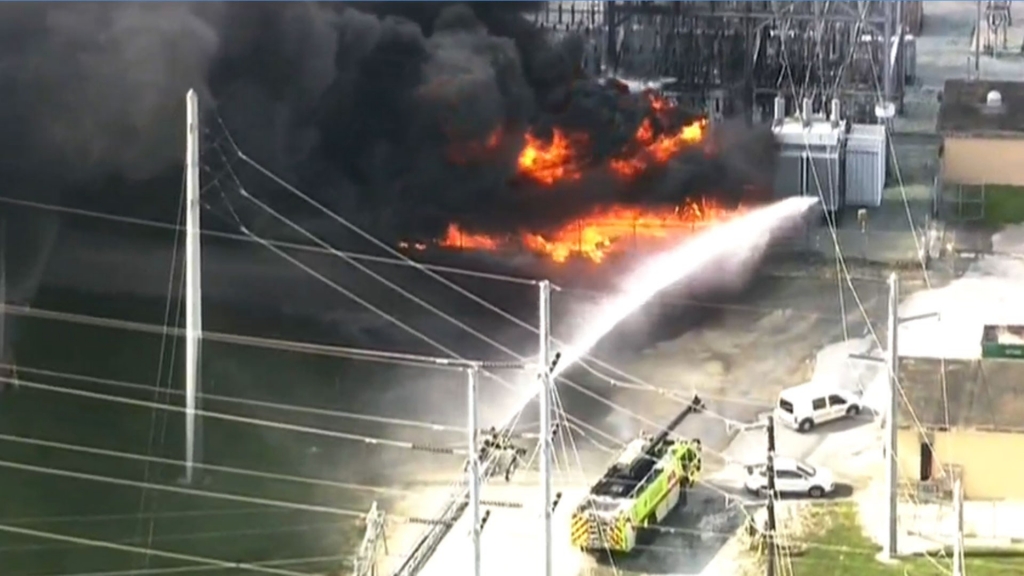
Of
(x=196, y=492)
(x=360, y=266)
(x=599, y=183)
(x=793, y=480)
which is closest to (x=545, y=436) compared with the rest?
(x=793, y=480)

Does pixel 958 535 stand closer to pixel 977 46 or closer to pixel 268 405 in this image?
pixel 268 405

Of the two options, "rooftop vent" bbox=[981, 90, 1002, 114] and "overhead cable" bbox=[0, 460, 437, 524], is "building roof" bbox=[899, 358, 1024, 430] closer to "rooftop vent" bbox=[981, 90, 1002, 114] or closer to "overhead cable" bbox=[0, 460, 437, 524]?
"rooftop vent" bbox=[981, 90, 1002, 114]

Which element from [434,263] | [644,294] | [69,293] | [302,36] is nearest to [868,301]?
[644,294]

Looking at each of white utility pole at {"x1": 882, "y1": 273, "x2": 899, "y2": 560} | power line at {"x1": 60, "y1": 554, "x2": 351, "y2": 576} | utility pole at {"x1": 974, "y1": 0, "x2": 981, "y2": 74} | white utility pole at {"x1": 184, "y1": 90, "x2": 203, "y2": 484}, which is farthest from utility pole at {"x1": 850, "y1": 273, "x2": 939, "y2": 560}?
white utility pole at {"x1": 184, "y1": 90, "x2": 203, "y2": 484}

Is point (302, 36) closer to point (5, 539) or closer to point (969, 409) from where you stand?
point (5, 539)

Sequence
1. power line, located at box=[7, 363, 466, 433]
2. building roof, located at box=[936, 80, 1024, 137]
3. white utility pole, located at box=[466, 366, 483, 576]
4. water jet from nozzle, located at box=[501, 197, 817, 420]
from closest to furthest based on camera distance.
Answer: white utility pole, located at box=[466, 366, 483, 576]
power line, located at box=[7, 363, 466, 433]
water jet from nozzle, located at box=[501, 197, 817, 420]
building roof, located at box=[936, 80, 1024, 137]

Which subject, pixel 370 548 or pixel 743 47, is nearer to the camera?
pixel 370 548
